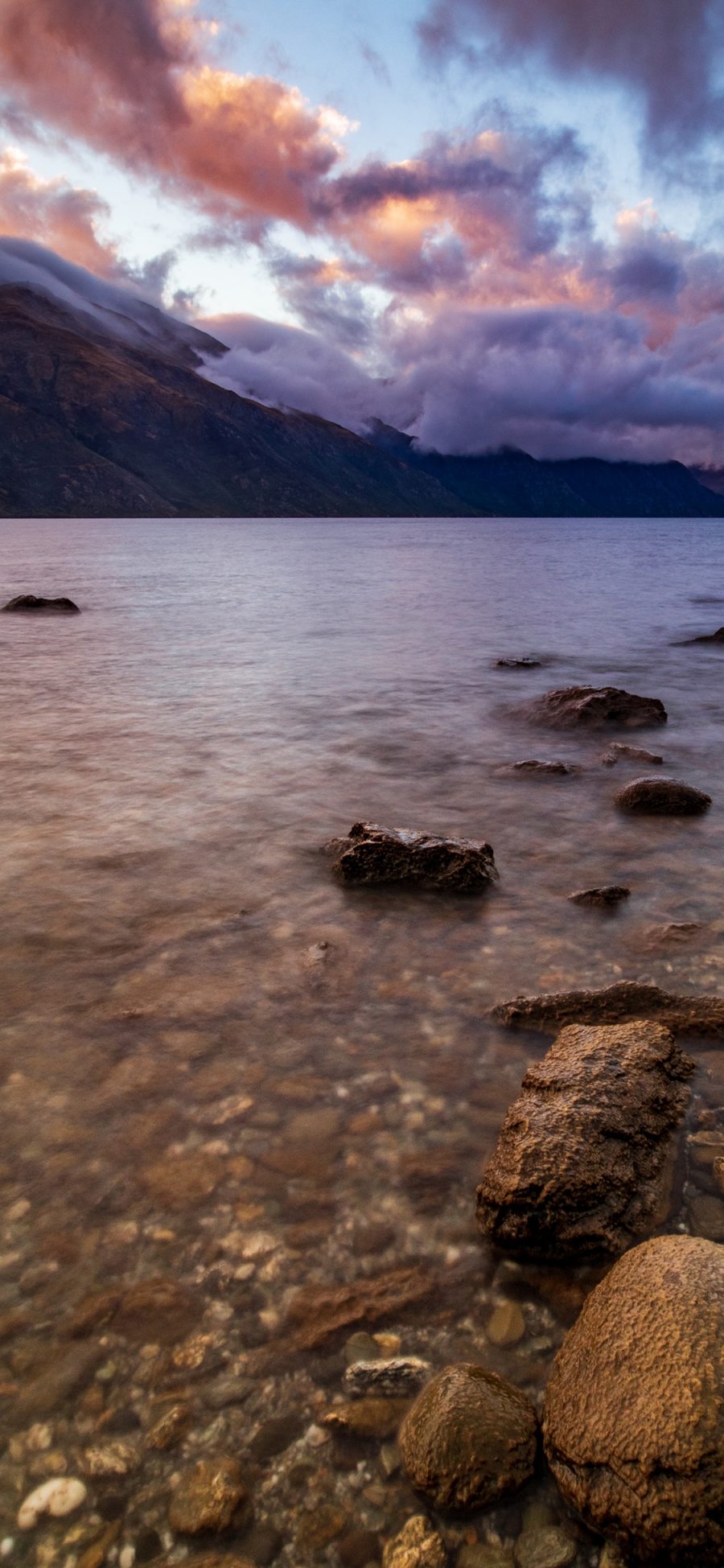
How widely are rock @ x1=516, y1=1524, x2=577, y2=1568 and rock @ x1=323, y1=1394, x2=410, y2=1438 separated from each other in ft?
1.64

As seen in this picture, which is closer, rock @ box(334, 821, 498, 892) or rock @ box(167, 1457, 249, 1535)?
rock @ box(167, 1457, 249, 1535)

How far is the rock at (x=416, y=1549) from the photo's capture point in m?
2.44

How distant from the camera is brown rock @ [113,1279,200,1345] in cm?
311

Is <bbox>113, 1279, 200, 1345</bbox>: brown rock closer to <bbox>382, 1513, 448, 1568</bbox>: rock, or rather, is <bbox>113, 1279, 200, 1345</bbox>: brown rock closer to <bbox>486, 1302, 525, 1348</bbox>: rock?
<bbox>382, 1513, 448, 1568</bbox>: rock

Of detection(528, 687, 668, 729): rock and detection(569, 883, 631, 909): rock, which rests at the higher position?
detection(528, 687, 668, 729): rock

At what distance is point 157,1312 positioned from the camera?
10.5ft

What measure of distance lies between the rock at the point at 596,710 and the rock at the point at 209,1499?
12.1 m

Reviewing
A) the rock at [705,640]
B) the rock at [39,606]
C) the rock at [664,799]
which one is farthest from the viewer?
the rock at [39,606]

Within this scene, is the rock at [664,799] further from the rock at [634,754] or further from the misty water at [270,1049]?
the rock at [634,754]

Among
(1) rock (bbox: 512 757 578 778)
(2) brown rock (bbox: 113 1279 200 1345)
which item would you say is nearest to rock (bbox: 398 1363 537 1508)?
(2) brown rock (bbox: 113 1279 200 1345)

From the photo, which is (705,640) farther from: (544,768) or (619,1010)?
(619,1010)

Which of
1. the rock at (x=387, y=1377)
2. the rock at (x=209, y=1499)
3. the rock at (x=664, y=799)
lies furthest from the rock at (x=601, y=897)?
the rock at (x=209, y=1499)

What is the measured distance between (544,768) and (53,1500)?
930 centimetres

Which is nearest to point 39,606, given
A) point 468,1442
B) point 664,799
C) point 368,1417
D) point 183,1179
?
point 664,799
